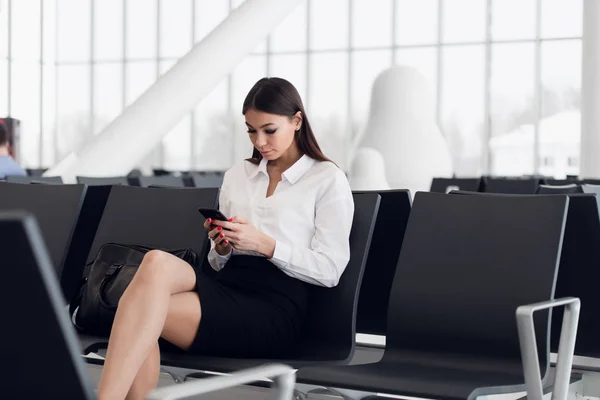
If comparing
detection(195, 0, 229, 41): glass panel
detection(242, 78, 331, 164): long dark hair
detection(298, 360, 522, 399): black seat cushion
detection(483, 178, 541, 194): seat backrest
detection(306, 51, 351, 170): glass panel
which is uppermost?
detection(195, 0, 229, 41): glass panel

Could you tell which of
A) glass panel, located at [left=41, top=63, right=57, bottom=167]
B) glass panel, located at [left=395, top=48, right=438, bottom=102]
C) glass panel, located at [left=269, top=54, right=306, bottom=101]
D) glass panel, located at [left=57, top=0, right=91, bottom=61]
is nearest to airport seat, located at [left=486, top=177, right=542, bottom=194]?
glass panel, located at [left=395, top=48, right=438, bottom=102]

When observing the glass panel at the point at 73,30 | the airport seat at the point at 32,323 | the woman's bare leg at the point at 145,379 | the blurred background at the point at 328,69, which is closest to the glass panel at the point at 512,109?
the blurred background at the point at 328,69

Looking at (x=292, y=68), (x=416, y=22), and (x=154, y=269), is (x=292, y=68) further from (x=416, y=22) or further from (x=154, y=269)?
(x=154, y=269)

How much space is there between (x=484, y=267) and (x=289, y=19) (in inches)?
674

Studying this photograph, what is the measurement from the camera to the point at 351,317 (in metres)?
3.28

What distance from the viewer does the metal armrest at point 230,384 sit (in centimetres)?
163

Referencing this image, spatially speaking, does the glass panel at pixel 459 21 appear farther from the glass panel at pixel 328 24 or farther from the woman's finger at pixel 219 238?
the woman's finger at pixel 219 238

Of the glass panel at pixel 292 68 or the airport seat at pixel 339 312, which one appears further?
the glass panel at pixel 292 68

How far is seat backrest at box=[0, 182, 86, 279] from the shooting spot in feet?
13.1

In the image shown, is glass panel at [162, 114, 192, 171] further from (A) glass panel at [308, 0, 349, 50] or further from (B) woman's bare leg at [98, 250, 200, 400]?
(B) woman's bare leg at [98, 250, 200, 400]

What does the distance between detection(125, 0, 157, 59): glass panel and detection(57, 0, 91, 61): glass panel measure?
1.17m

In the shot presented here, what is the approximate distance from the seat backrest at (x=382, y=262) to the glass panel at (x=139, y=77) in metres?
18.2

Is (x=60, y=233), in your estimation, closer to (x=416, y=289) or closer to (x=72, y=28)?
(x=416, y=289)

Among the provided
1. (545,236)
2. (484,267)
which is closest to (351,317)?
(484,267)
